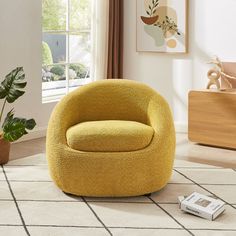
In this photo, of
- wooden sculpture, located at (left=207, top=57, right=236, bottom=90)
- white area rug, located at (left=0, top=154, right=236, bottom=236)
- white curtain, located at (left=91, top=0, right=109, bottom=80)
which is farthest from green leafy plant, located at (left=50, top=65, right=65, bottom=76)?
white area rug, located at (left=0, top=154, right=236, bottom=236)

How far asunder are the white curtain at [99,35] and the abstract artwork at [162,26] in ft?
1.30

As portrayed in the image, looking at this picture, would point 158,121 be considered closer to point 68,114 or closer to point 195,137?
point 68,114

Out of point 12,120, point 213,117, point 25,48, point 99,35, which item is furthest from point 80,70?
point 12,120

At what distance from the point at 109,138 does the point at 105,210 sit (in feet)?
1.60

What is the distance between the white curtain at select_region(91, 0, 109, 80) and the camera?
21.7ft

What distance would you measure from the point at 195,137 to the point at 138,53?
144 centimetres

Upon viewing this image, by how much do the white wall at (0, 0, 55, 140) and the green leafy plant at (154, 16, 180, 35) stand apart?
56.9 inches

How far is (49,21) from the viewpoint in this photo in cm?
626

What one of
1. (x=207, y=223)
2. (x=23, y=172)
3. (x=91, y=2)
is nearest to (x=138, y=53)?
(x=91, y=2)

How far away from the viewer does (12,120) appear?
467cm

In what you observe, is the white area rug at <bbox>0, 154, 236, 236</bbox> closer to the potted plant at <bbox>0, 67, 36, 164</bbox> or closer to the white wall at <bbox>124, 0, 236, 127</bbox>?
the potted plant at <bbox>0, 67, 36, 164</bbox>

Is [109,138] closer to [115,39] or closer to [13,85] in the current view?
[13,85]

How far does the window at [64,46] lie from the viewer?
6.30 m

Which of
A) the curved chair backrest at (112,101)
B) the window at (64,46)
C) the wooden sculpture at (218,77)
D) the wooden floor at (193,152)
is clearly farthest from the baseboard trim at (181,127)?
the curved chair backrest at (112,101)
